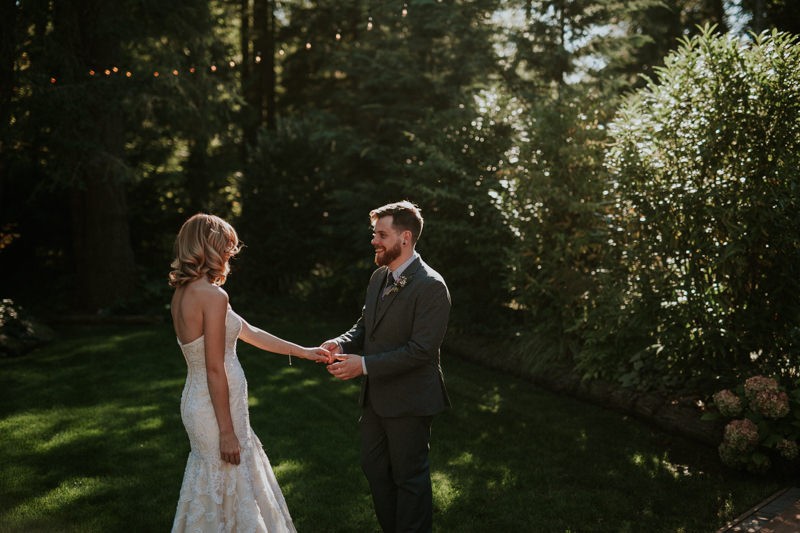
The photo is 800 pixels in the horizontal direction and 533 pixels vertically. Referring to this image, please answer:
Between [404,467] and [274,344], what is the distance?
114 cm

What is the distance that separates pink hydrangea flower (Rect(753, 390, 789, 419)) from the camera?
614cm

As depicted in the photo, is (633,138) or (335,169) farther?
(335,169)

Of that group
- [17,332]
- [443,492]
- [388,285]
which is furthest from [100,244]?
Result: [388,285]

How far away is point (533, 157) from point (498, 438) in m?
4.81

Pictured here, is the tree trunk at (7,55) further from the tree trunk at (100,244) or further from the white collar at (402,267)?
the white collar at (402,267)

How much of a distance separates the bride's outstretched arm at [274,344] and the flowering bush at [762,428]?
3.80 m

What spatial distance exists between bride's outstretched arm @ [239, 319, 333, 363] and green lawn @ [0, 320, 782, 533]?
139 centimetres

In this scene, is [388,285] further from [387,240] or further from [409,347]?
[409,347]

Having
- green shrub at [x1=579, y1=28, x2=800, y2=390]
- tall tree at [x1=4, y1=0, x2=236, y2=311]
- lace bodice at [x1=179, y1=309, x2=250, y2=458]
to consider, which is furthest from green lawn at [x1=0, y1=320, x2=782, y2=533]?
tall tree at [x1=4, y1=0, x2=236, y2=311]

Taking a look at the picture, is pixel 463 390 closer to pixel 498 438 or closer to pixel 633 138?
pixel 498 438

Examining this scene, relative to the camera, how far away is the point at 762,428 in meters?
6.22

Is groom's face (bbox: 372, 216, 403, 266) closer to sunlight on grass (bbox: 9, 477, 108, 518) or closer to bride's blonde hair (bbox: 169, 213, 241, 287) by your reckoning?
bride's blonde hair (bbox: 169, 213, 241, 287)

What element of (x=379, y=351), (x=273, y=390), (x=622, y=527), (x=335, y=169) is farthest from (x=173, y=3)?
(x=622, y=527)

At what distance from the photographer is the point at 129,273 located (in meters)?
13.7
